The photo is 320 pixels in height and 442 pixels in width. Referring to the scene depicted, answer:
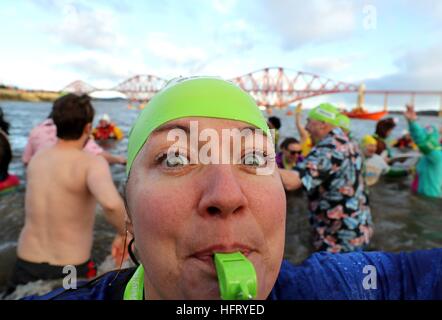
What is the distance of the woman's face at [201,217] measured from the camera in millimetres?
1109

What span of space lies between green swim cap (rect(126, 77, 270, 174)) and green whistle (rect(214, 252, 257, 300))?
2.02 ft

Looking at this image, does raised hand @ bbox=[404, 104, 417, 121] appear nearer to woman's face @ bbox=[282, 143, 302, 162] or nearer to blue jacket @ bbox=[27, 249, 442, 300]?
woman's face @ bbox=[282, 143, 302, 162]

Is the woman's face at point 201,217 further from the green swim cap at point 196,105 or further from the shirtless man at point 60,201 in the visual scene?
the shirtless man at point 60,201

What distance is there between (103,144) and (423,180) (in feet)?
52.9

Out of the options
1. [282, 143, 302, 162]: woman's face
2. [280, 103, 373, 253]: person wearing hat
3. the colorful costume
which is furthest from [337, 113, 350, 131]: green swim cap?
[282, 143, 302, 162]: woman's face

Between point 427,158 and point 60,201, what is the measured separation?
7966 mm

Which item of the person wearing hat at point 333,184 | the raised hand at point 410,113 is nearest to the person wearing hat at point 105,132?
the raised hand at point 410,113

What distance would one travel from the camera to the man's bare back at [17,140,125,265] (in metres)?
3.78

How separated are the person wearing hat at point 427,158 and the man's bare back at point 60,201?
21.5 feet

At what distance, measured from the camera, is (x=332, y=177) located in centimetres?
424

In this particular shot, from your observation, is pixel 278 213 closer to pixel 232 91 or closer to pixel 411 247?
pixel 232 91

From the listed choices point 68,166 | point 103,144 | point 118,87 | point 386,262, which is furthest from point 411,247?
point 118,87

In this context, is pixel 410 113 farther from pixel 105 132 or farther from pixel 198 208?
pixel 105 132
